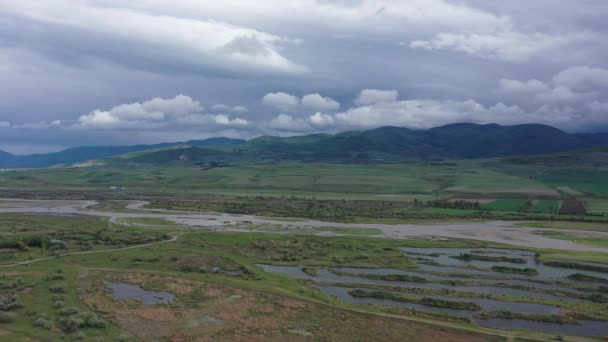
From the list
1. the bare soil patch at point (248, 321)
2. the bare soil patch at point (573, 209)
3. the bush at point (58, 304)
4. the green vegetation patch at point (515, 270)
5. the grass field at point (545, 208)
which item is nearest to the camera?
the bare soil patch at point (248, 321)

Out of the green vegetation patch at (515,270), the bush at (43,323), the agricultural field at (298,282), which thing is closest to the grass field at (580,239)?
the agricultural field at (298,282)

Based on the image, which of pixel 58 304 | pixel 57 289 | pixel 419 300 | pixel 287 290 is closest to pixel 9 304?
pixel 58 304

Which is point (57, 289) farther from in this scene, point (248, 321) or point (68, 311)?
point (248, 321)

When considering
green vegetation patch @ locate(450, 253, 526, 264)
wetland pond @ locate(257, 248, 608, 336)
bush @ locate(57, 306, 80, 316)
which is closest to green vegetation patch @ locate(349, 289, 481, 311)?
wetland pond @ locate(257, 248, 608, 336)

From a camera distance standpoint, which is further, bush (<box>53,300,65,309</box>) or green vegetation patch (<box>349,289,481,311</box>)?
green vegetation patch (<box>349,289,481,311</box>)

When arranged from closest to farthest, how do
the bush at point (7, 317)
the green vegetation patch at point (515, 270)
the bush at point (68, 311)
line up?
the bush at point (7, 317)
the bush at point (68, 311)
the green vegetation patch at point (515, 270)

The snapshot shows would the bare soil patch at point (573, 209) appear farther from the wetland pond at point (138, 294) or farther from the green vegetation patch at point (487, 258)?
the wetland pond at point (138, 294)

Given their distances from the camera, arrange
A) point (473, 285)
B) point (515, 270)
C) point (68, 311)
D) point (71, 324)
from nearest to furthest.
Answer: point (71, 324), point (68, 311), point (473, 285), point (515, 270)

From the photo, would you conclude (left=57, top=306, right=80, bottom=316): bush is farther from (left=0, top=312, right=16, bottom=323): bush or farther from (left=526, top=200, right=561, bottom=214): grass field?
(left=526, top=200, right=561, bottom=214): grass field

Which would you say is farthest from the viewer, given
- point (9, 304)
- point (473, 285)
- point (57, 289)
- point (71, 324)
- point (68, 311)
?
point (473, 285)

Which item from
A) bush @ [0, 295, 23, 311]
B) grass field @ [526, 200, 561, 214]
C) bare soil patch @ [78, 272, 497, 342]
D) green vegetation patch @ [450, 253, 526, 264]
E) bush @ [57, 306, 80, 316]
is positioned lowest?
grass field @ [526, 200, 561, 214]
